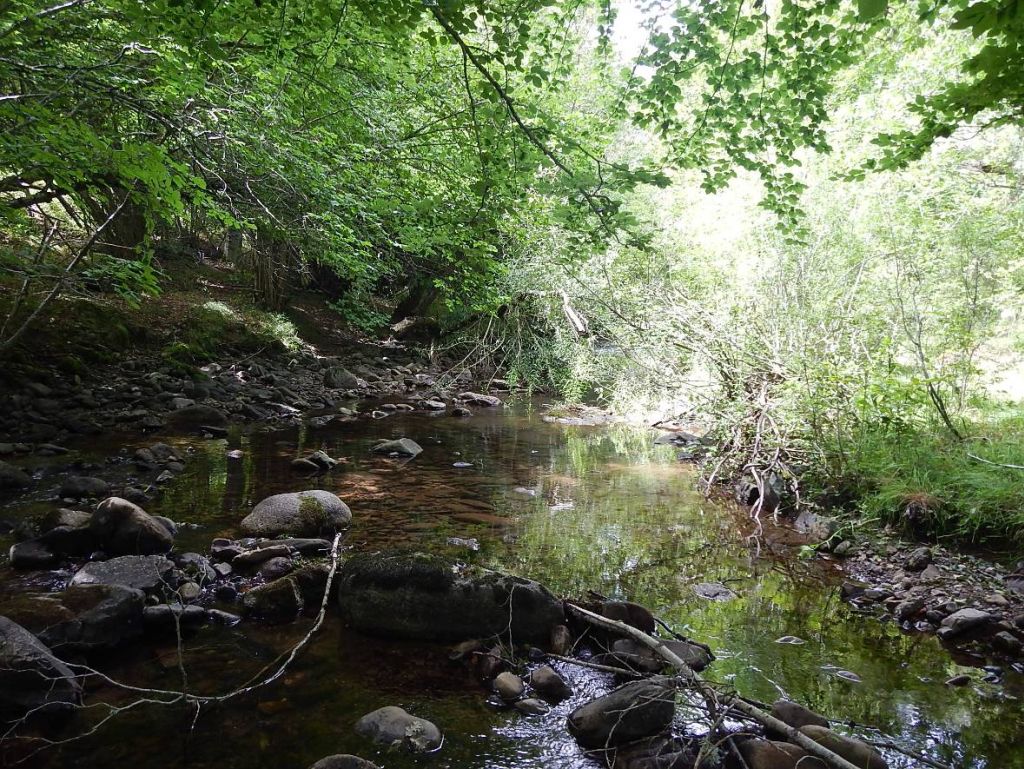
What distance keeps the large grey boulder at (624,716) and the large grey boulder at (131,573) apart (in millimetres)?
3225

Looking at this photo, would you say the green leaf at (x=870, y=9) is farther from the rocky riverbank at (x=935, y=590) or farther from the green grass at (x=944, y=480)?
the green grass at (x=944, y=480)

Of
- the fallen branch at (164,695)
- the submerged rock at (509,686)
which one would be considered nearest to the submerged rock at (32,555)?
the fallen branch at (164,695)

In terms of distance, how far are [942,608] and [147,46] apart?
29.7 ft

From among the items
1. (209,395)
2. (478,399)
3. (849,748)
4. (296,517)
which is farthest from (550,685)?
(478,399)

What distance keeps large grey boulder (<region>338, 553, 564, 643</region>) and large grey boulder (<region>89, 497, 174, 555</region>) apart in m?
2.02

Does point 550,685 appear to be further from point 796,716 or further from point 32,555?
point 32,555

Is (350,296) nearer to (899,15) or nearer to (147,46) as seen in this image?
(147,46)

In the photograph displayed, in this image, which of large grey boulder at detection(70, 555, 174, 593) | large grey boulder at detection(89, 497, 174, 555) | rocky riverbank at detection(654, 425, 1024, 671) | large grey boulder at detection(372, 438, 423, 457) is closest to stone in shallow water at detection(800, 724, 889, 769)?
rocky riverbank at detection(654, 425, 1024, 671)

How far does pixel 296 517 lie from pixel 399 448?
3884mm

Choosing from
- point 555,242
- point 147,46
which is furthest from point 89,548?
point 555,242

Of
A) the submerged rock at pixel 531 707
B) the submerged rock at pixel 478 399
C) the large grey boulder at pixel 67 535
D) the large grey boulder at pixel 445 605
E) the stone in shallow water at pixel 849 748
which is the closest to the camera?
the stone in shallow water at pixel 849 748

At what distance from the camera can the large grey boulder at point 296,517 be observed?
5.73 metres

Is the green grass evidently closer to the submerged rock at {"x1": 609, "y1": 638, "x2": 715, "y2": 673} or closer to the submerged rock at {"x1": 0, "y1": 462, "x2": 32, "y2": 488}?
the submerged rock at {"x1": 609, "y1": 638, "x2": 715, "y2": 673}

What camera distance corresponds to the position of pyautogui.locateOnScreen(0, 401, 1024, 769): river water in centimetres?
302
